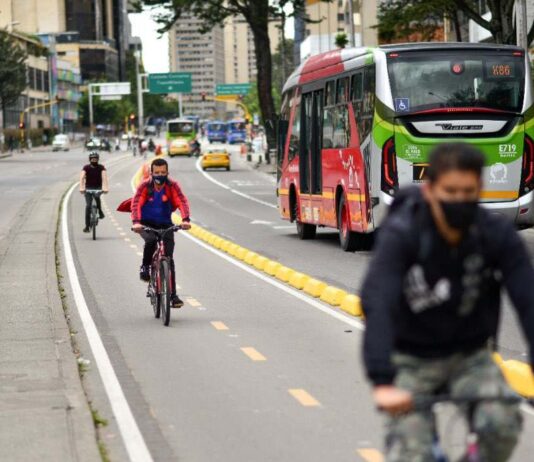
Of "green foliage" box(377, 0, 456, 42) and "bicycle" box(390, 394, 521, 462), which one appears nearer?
"bicycle" box(390, 394, 521, 462)

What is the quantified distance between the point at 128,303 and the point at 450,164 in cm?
1245

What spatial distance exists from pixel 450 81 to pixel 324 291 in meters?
6.31

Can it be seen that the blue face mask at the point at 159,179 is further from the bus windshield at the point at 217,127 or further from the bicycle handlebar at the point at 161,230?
the bus windshield at the point at 217,127

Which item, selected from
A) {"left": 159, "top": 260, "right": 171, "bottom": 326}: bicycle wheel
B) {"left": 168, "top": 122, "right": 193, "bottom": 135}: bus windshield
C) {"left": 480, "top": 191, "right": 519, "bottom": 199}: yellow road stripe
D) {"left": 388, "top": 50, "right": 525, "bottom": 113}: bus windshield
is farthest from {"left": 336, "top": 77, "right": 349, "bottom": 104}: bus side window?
{"left": 168, "top": 122, "right": 193, "bottom": 135}: bus windshield

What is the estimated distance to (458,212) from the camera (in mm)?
4742

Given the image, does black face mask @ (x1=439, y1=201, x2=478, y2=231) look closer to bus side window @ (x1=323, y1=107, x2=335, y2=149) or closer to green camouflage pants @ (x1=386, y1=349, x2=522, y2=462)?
green camouflage pants @ (x1=386, y1=349, x2=522, y2=462)

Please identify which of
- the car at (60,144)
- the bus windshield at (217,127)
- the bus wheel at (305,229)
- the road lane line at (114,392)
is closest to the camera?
the road lane line at (114,392)

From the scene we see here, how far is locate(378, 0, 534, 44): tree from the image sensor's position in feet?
115

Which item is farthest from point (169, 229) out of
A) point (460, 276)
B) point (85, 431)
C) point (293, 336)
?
point (460, 276)

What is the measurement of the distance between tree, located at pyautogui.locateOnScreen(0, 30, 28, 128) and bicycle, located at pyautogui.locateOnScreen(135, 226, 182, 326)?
113 metres

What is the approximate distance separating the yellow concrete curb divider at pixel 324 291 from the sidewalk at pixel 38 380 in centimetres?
194

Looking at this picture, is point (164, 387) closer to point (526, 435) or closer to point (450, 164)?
point (526, 435)

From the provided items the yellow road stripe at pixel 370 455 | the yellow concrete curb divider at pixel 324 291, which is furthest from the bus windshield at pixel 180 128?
the yellow road stripe at pixel 370 455

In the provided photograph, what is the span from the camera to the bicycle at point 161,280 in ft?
47.0
